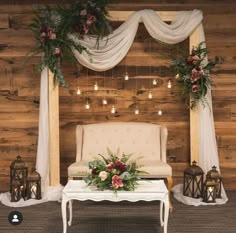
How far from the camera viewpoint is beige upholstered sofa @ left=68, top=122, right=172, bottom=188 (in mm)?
6328

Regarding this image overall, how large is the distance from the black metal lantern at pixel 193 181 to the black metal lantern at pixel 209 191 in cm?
14

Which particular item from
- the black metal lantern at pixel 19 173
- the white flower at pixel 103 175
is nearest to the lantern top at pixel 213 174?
the white flower at pixel 103 175

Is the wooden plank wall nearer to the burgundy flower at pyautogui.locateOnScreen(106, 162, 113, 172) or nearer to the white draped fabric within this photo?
the white draped fabric

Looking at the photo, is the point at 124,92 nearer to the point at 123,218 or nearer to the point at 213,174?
the point at 213,174

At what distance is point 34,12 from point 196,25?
204 cm

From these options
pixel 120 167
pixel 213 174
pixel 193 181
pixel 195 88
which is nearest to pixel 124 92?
pixel 195 88

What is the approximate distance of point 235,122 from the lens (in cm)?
678

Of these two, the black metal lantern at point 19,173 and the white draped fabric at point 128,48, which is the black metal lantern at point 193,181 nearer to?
the white draped fabric at point 128,48

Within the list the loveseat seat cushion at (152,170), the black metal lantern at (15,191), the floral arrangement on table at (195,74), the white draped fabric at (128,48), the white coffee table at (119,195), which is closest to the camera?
the white coffee table at (119,195)

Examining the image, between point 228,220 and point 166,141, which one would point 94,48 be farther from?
point 228,220

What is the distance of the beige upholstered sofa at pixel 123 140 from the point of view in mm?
6328

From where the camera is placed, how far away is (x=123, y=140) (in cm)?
642

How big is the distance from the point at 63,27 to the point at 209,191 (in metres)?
2.58

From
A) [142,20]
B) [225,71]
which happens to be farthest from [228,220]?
[142,20]
